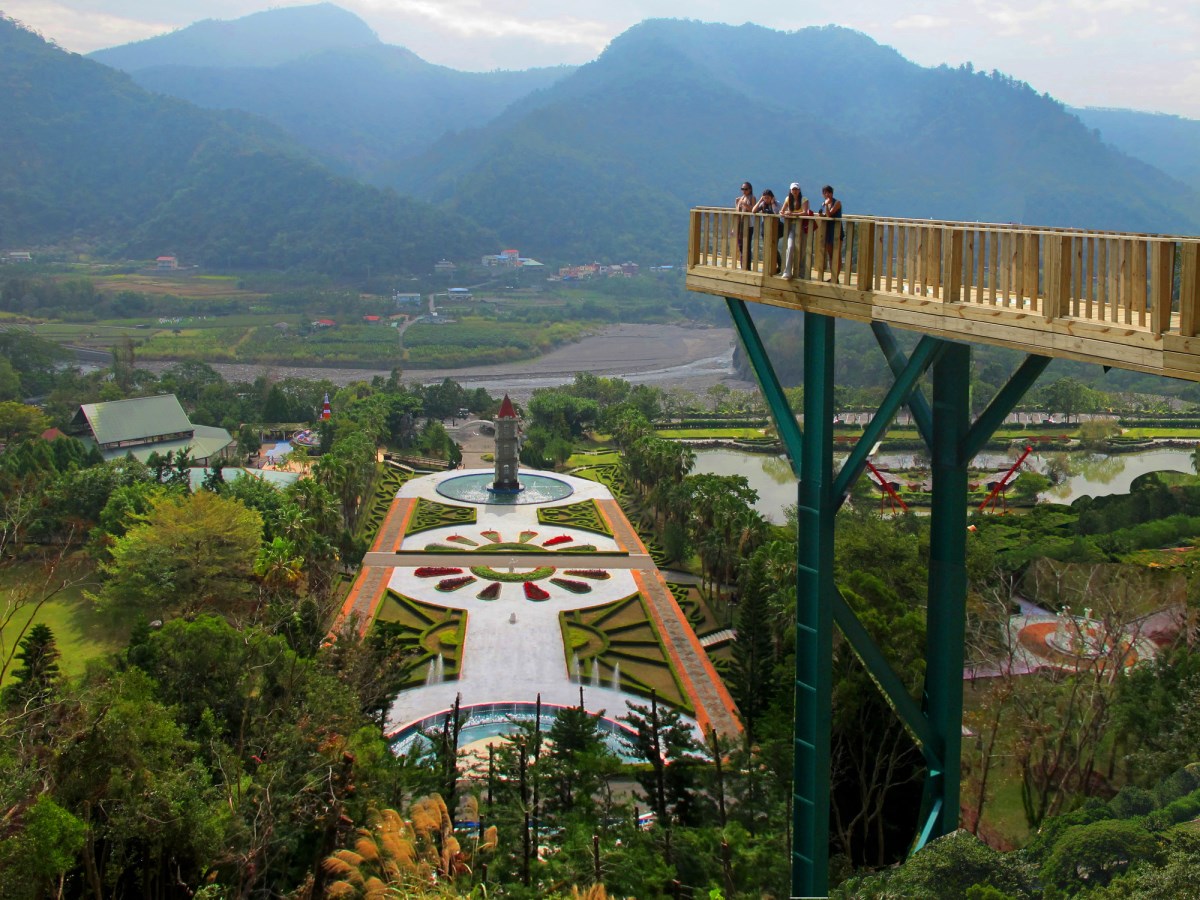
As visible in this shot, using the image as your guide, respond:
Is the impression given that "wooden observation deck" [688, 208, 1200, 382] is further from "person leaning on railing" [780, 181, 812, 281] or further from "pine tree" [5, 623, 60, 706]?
"pine tree" [5, 623, 60, 706]

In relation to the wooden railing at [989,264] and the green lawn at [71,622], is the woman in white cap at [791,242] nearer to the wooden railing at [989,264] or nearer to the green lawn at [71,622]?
the wooden railing at [989,264]

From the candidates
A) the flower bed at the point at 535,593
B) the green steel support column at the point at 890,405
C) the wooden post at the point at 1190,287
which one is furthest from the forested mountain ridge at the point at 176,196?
the wooden post at the point at 1190,287

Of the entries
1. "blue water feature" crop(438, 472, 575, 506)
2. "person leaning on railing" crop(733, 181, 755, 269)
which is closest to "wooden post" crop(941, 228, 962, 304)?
"person leaning on railing" crop(733, 181, 755, 269)

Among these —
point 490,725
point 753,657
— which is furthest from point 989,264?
point 490,725

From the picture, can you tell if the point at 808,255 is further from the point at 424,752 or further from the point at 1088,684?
the point at 424,752

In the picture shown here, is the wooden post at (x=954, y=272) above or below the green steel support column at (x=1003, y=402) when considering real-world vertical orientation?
above

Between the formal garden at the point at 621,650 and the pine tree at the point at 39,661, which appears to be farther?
the formal garden at the point at 621,650
